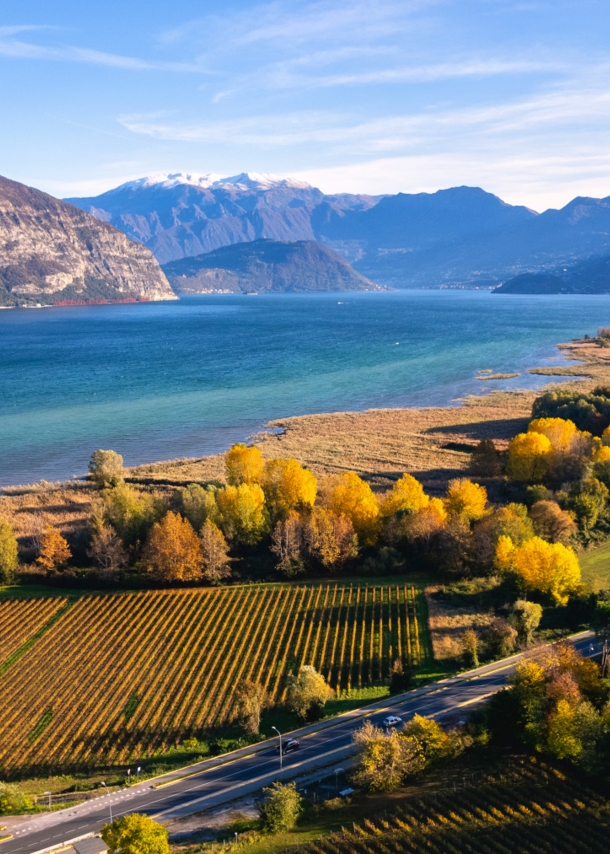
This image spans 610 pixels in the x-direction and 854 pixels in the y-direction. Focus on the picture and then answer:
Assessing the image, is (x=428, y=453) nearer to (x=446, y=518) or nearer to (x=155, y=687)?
(x=446, y=518)

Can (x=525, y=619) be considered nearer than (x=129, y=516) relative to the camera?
Yes

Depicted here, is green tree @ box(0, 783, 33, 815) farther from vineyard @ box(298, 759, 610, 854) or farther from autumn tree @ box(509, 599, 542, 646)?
autumn tree @ box(509, 599, 542, 646)

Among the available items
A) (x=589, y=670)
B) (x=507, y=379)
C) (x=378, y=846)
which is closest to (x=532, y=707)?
(x=589, y=670)

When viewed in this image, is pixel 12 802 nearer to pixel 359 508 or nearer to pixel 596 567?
pixel 359 508

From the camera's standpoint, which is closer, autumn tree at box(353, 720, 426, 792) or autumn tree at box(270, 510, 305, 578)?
autumn tree at box(353, 720, 426, 792)

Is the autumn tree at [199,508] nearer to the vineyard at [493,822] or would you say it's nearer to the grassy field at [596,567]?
the grassy field at [596,567]

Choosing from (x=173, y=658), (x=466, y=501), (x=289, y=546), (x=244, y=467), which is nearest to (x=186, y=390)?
(x=244, y=467)

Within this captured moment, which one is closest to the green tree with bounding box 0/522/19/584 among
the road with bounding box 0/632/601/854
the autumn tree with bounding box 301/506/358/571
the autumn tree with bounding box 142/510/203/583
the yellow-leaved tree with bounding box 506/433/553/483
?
the autumn tree with bounding box 142/510/203/583
